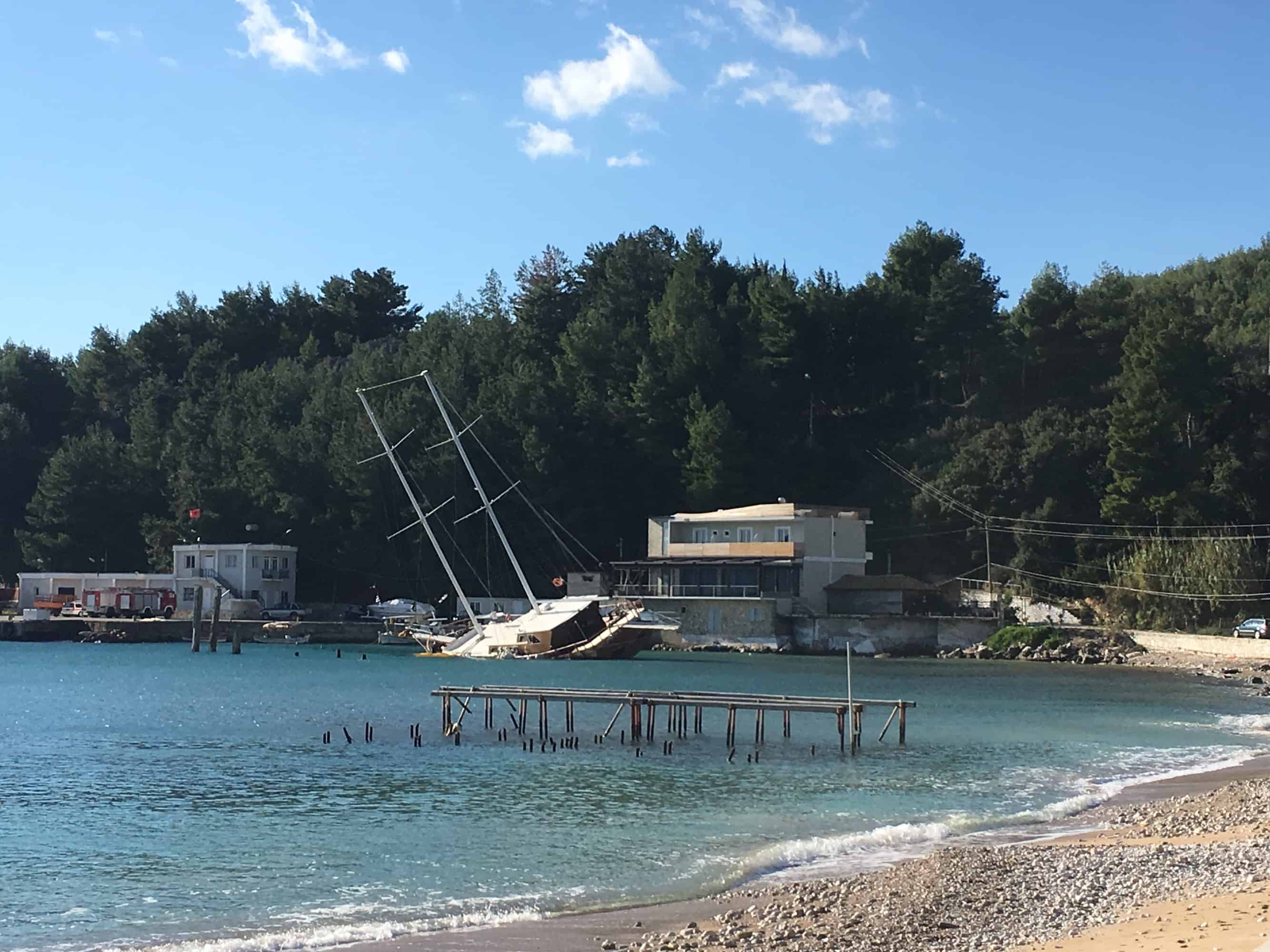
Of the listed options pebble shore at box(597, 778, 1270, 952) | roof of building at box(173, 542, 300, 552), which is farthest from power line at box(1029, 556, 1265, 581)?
roof of building at box(173, 542, 300, 552)

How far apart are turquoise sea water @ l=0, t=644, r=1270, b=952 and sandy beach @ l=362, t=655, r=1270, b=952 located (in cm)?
122

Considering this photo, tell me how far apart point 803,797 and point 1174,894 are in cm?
1218

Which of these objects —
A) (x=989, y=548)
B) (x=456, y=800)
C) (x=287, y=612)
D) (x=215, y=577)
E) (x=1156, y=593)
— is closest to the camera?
(x=456, y=800)

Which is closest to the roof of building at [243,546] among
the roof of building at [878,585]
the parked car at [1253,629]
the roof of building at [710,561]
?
the roof of building at [710,561]

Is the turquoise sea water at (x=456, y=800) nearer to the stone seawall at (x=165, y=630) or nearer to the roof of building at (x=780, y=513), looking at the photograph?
the roof of building at (x=780, y=513)

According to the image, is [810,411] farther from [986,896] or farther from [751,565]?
[986,896]

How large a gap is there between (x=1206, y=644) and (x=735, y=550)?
85.8ft

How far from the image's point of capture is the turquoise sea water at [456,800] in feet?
63.2

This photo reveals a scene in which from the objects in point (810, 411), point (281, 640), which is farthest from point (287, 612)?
point (810, 411)

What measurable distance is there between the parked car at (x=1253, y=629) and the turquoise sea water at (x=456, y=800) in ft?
45.9

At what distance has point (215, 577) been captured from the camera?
100312 millimetres

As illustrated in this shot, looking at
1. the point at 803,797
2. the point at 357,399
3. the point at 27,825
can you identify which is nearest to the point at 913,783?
the point at 803,797

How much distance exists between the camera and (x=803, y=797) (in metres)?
28.0

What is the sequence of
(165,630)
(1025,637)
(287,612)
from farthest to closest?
(287,612) → (165,630) → (1025,637)
